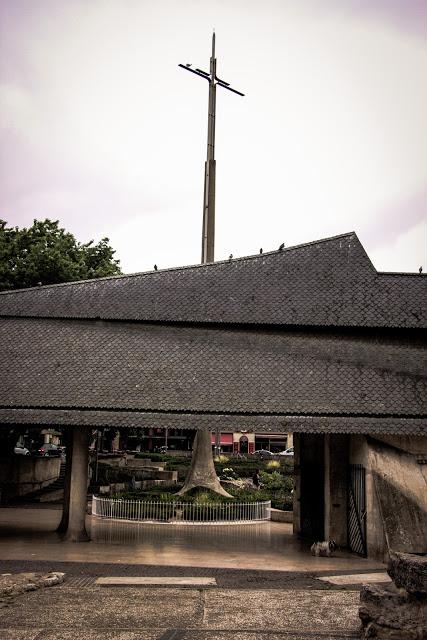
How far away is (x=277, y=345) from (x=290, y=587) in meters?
9.61

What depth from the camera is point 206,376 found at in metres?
21.5

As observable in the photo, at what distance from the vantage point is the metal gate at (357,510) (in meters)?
19.7

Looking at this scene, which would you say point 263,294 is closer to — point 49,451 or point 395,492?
point 395,492

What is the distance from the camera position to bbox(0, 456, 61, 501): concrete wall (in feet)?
118

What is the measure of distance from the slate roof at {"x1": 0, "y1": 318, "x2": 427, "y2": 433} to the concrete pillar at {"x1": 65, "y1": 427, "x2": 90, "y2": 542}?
151 cm

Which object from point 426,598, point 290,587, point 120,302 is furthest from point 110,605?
point 120,302

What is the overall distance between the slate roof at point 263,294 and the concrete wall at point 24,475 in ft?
49.4

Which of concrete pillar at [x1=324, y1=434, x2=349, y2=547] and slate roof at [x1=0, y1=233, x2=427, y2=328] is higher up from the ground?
slate roof at [x1=0, y1=233, x2=427, y2=328]

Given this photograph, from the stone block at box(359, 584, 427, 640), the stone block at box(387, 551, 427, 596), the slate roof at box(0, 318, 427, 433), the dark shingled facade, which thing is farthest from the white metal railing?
the stone block at box(387, 551, 427, 596)

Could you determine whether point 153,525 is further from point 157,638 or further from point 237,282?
point 157,638

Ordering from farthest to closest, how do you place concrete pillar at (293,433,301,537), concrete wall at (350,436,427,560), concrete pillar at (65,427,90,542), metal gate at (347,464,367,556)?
1. concrete pillar at (293,433,301,537)
2. concrete pillar at (65,427,90,542)
3. metal gate at (347,464,367,556)
4. concrete wall at (350,436,427,560)

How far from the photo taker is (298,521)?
24.9m

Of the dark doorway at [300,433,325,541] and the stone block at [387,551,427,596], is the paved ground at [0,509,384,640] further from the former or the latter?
the dark doorway at [300,433,325,541]

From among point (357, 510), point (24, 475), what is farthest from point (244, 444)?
point (357, 510)
